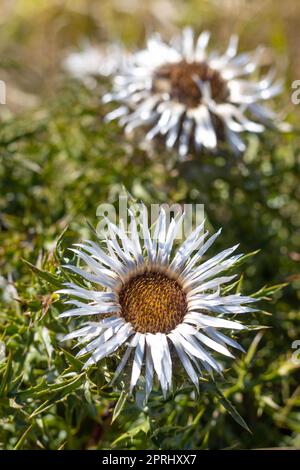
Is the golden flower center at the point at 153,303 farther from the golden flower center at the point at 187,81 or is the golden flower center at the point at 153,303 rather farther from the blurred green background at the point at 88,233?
the golden flower center at the point at 187,81

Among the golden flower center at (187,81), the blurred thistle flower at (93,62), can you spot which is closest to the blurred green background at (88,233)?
the blurred thistle flower at (93,62)

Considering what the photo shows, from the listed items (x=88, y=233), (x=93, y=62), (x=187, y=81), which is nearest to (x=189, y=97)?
(x=187, y=81)

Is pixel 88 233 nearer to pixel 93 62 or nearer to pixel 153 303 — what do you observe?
pixel 153 303

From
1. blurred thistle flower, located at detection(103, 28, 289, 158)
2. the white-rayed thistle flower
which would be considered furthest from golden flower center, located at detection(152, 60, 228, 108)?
the white-rayed thistle flower

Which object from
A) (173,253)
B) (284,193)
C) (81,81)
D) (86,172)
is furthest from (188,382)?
(81,81)

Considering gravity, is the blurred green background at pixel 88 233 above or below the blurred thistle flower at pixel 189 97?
below

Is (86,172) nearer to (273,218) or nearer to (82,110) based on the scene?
(82,110)
